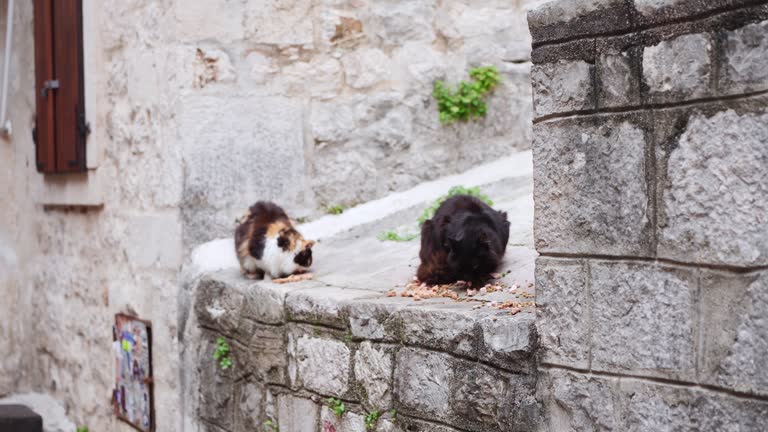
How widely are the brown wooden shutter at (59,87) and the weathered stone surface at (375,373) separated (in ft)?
10.7

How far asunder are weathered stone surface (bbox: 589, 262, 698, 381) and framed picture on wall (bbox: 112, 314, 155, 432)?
3479 mm

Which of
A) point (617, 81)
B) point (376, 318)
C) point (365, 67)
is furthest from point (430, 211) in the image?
point (617, 81)

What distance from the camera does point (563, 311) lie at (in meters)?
2.39

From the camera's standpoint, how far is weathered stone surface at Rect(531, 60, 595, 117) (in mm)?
2328

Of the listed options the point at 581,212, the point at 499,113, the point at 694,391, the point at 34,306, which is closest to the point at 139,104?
the point at 499,113

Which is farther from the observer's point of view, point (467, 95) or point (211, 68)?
point (467, 95)

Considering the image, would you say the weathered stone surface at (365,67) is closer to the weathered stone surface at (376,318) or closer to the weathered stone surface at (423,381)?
the weathered stone surface at (376,318)

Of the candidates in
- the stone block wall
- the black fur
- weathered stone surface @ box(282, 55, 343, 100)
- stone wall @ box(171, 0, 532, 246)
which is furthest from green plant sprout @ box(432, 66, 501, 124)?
the stone block wall

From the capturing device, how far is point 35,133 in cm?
641

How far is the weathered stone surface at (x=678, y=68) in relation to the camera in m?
2.04

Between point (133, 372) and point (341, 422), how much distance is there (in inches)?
95.1

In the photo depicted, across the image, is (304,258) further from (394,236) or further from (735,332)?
(735,332)

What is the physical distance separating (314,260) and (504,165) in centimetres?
145

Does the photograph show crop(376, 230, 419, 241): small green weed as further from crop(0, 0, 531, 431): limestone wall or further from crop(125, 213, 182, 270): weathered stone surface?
crop(125, 213, 182, 270): weathered stone surface
